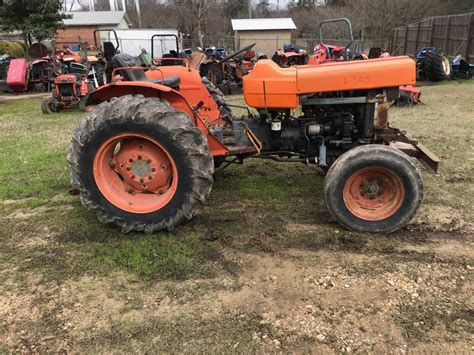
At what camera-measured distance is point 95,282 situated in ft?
10.3

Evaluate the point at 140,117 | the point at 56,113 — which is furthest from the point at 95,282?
the point at 56,113

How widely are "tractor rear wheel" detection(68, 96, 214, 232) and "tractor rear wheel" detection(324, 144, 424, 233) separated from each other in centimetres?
110

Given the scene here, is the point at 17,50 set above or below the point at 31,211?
above

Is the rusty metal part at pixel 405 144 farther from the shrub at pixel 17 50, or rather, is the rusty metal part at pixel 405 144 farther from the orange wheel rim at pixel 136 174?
the shrub at pixel 17 50

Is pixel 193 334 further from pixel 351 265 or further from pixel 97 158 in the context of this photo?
pixel 97 158

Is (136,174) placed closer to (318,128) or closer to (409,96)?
(318,128)

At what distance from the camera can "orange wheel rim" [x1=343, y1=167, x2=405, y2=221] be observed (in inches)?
144

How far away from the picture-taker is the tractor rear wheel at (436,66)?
14.3m

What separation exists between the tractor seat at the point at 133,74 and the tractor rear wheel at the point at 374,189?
1811mm

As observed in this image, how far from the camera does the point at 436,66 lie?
47.0 feet

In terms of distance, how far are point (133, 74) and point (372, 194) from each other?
2.45 m

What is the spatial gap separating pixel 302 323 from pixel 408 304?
719 millimetres

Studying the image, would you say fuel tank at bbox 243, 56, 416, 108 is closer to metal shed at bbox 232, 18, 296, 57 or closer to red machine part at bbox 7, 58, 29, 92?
red machine part at bbox 7, 58, 29, 92

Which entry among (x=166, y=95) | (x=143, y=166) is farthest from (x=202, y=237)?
(x=166, y=95)
